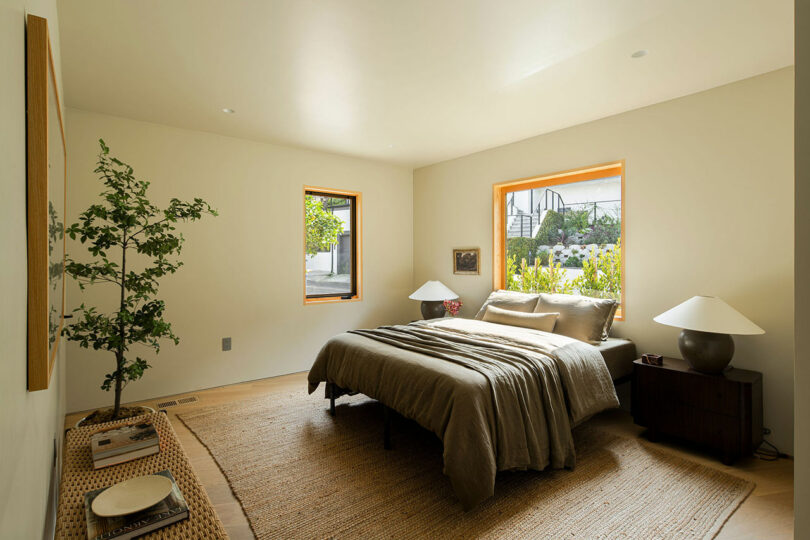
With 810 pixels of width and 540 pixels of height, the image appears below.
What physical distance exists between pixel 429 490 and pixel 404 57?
2.59 meters

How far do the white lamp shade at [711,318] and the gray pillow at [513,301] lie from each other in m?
1.26

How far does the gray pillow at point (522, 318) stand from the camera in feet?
11.7

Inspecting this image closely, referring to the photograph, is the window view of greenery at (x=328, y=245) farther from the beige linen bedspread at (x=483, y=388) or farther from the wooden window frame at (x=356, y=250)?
the beige linen bedspread at (x=483, y=388)

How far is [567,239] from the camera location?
13.2 ft

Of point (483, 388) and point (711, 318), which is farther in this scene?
point (711, 318)

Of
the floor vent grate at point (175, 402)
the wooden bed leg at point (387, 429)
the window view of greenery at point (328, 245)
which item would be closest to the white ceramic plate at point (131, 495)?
the wooden bed leg at point (387, 429)

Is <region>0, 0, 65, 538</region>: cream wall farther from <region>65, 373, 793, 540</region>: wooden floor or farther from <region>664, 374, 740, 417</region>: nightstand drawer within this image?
<region>664, 374, 740, 417</region>: nightstand drawer

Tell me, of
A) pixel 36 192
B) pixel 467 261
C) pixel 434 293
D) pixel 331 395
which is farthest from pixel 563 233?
pixel 36 192

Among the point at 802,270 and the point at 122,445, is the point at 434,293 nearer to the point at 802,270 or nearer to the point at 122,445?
the point at 122,445

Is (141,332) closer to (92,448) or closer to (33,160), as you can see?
(92,448)

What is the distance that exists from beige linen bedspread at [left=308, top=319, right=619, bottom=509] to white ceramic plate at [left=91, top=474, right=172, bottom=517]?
51.8 inches

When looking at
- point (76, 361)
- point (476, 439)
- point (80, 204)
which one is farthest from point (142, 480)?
point (80, 204)

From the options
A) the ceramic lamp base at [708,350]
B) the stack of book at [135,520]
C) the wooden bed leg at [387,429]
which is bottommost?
the wooden bed leg at [387,429]

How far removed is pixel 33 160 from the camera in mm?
912
